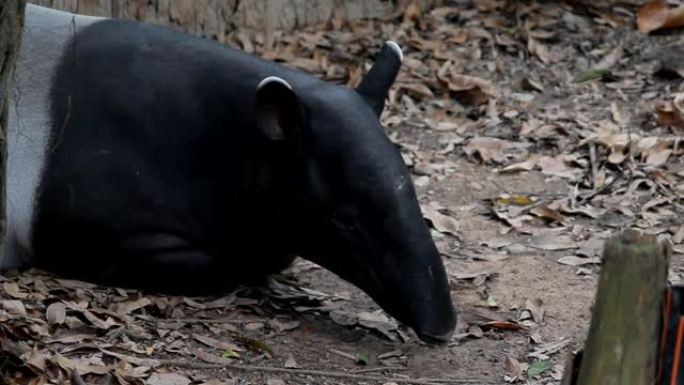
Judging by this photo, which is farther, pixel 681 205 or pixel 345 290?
pixel 681 205

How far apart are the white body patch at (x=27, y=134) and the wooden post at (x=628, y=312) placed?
332cm

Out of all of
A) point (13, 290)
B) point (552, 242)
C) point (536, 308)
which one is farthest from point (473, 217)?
point (13, 290)

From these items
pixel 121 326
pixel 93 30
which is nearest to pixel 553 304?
pixel 121 326

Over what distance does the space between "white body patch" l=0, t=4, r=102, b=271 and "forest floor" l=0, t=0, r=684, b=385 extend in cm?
21

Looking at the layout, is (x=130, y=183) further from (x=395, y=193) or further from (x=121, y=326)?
(x=395, y=193)

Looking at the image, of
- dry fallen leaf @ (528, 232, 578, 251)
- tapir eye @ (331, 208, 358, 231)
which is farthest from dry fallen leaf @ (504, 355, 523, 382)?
dry fallen leaf @ (528, 232, 578, 251)

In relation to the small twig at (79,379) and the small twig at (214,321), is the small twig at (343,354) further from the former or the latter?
the small twig at (79,379)

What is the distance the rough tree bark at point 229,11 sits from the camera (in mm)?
8438

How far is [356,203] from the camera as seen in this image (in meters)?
5.79

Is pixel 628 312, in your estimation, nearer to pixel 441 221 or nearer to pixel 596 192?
pixel 441 221

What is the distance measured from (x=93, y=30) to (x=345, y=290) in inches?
63.3

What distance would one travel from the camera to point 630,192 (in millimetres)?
7570

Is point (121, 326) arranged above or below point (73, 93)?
below

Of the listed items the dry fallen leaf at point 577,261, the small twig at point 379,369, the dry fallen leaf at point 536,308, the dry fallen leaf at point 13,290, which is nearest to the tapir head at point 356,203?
the small twig at point 379,369
